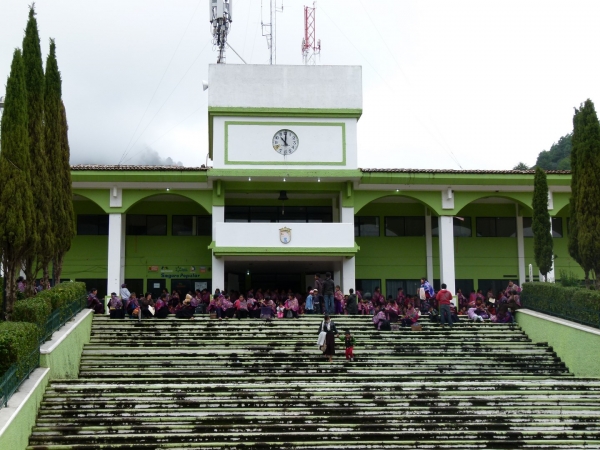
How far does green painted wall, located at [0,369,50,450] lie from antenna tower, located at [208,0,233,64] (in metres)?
20.6

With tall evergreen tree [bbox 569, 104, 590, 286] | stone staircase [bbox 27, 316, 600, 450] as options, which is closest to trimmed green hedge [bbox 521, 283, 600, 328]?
tall evergreen tree [bbox 569, 104, 590, 286]

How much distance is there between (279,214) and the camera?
2908 centimetres

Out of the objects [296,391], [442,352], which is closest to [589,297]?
[442,352]

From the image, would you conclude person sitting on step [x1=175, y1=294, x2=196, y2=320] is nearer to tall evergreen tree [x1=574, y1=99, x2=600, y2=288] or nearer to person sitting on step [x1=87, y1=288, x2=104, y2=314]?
person sitting on step [x1=87, y1=288, x2=104, y2=314]

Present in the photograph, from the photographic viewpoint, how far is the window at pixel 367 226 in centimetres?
2958

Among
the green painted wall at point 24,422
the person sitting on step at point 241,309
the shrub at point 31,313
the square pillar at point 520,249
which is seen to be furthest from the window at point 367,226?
the green painted wall at point 24,422

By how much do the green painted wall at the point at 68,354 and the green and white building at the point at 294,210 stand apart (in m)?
6.69

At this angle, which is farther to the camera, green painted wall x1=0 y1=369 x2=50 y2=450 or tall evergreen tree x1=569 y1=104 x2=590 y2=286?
tall evergreen tree x1=569 y1=104 x2=590 y2=286

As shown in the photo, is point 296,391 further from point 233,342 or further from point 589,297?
point 589,297

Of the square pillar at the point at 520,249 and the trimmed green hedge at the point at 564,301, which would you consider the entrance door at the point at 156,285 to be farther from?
the square pillar at the point at 520,249

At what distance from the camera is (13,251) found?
51.4ft

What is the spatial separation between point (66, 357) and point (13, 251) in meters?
2.60

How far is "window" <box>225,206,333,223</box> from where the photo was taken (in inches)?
1135

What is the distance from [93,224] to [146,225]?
6.73 feet
